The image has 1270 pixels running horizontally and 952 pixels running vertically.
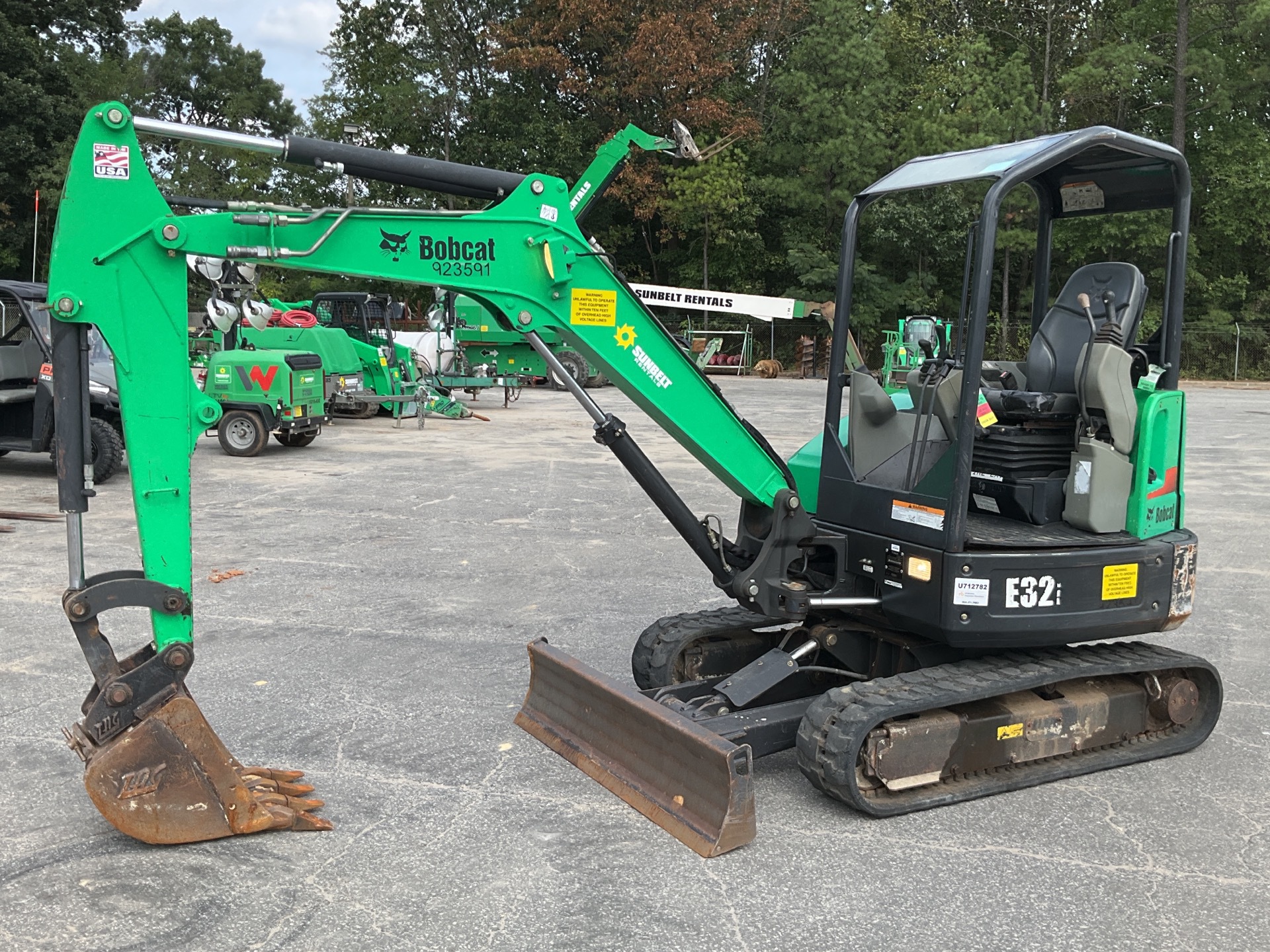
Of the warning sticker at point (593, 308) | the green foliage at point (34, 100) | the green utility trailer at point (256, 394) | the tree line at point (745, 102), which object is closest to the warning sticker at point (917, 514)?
the warning sticker at point (593, 308)

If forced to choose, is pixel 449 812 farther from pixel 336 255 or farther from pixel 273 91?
pixel 273 91

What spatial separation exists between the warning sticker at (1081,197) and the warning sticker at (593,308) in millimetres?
2884

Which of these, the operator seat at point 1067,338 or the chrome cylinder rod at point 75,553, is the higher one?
the operator seat at point 1067,338

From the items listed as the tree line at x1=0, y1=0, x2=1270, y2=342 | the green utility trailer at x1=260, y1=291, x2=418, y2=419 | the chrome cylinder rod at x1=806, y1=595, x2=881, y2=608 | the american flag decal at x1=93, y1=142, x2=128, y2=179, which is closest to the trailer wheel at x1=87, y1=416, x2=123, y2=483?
the green utility trailer at x1=260, y1=291, x2=418, y2=419

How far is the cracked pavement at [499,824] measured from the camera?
3691mm

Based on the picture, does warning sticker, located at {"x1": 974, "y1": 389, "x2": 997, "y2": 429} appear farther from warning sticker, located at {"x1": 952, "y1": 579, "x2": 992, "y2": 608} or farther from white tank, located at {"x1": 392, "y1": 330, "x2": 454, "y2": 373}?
white tank, located at {"x1": 392, "y1": 330, "x2": 454, "y2": 373}

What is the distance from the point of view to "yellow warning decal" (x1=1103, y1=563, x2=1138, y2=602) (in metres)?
5.00

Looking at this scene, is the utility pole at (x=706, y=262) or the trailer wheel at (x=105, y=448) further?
the utility pole at (x=706, y=262)

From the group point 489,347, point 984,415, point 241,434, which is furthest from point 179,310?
point 489,347

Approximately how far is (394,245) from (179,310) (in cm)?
83

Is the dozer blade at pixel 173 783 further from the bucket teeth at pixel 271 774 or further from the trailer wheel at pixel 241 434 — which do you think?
the trailer wheel at pixel 241 434

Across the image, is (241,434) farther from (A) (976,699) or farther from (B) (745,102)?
(B) (745,102)

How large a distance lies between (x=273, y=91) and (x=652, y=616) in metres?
63.9

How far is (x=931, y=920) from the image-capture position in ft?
12.3
